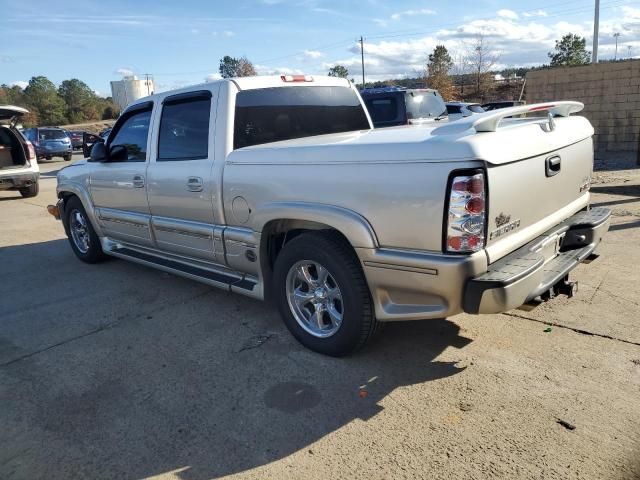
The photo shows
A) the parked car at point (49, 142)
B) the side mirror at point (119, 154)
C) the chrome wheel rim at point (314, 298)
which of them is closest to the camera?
the chrome wheel rim at point (314, 298)

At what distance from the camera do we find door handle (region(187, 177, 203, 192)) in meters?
4.17

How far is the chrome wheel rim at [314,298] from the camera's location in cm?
355

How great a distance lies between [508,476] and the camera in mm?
2400

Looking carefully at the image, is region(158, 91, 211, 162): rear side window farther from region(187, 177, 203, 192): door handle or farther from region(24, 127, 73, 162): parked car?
region(24, 127, 73, 162): parked car

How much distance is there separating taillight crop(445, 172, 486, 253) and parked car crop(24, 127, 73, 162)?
84.5 feet

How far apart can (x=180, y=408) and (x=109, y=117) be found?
71415 mm

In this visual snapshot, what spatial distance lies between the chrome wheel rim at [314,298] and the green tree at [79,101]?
224ft

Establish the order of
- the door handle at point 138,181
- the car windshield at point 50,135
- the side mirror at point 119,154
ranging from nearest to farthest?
the door handle at point 138,181 → the side mirror at point 119,154 → the car windshield at point 50,135

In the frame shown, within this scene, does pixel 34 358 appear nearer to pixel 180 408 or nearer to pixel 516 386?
pixel 180 408

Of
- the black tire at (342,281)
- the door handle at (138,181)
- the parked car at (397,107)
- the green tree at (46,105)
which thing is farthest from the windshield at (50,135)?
the green tree at (46,105)

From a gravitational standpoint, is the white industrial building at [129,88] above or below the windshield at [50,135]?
above

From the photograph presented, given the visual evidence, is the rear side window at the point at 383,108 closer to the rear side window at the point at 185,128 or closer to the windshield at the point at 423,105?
the windshield at the point at 423,105

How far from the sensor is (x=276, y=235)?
3.94m

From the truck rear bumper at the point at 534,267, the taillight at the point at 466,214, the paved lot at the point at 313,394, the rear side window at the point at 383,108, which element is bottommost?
the paved lot at the point at 313,394
